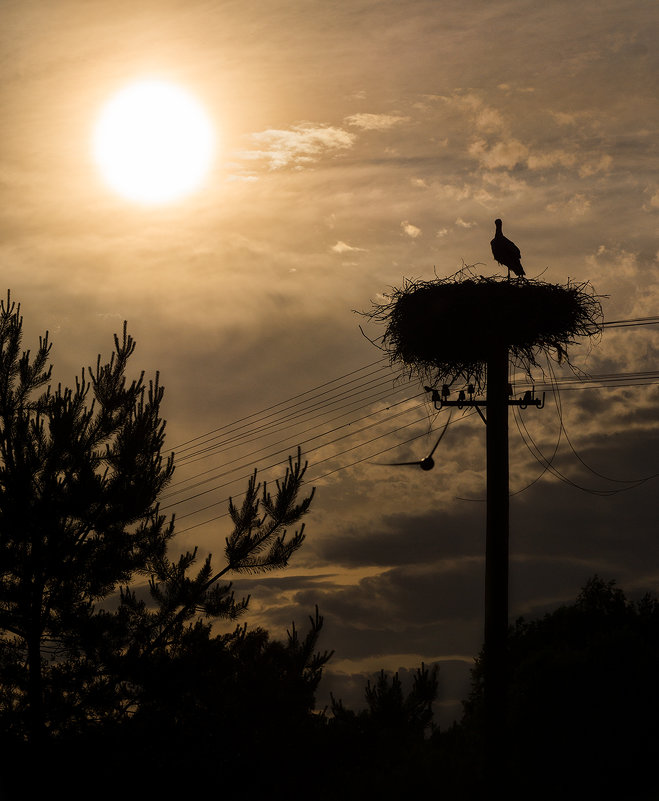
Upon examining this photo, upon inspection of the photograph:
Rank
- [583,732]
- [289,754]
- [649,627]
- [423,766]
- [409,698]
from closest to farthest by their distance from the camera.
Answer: [409,698]
[289,754]
[423,766]
[583,732]
[649,627]

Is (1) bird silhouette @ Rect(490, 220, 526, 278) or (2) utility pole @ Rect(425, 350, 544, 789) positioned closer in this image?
(2) utility pole @ Rect(425, 350, 544, 789)

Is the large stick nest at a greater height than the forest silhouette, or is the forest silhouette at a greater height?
the large stick nest

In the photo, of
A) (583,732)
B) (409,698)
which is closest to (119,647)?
(409,698)

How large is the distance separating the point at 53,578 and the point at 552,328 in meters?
8.66

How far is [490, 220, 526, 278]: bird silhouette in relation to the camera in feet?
52.0

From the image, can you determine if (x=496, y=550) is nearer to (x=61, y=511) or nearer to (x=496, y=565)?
(x=496, y=565)

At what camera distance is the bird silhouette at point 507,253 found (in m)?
15.8

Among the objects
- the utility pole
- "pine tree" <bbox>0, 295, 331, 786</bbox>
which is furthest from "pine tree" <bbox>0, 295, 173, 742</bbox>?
the utility pole

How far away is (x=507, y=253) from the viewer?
16.0 metres

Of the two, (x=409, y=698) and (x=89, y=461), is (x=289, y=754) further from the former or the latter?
(x=89, y=461)

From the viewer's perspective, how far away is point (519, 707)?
59.6 feet

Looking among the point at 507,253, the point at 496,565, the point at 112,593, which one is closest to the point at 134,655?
the point at 112,593

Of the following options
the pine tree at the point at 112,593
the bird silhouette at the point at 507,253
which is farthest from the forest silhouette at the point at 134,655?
the bird silhouette at the point at 507,253

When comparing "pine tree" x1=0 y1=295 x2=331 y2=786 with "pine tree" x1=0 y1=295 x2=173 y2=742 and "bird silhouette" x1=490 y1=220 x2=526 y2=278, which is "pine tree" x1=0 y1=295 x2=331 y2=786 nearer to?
"pine tree" x1=0 y1=295 x2=173 y2=742
